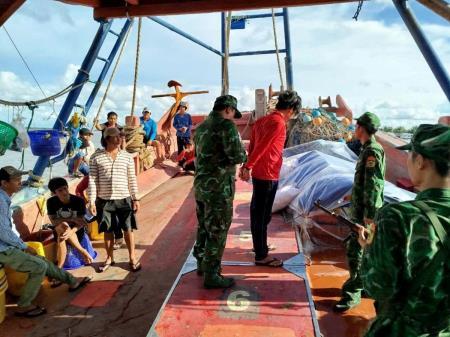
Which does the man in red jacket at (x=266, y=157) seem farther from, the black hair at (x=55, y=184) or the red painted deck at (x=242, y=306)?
the black hair at (x=55, y=184)

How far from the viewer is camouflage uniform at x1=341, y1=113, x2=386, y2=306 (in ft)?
9.70

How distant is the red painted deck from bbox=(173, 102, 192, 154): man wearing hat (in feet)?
18.1

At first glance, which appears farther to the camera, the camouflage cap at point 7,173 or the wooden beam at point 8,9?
the camouflage cap at point 7,173

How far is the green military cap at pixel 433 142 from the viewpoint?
4.12ft

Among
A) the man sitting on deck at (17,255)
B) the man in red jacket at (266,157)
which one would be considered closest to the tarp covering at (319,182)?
the man in red jacket at (266,157)

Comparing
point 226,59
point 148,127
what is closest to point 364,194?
point 148,127

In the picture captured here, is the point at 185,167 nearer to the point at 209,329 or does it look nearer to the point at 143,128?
the point at 143,128

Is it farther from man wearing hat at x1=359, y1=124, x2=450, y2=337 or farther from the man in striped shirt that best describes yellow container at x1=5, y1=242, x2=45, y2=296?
man wearing hat at x1=359, y1=124, x2=450, y2=337

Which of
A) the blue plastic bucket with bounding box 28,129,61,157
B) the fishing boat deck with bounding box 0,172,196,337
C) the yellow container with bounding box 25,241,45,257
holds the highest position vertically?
the blue plastic bucket with bounding box 28,129,61,157

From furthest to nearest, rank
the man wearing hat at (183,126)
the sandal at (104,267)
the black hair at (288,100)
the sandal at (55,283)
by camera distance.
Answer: the man wearing hat at (183,126)
the sandal at (104,267)
the sandal at (55,283)
the black hair at (288,100)

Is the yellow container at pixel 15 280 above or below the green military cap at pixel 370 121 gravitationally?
below

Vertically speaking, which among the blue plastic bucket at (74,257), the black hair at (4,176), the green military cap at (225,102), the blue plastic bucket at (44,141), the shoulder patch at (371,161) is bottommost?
the blue plastic bucket at (74,257)

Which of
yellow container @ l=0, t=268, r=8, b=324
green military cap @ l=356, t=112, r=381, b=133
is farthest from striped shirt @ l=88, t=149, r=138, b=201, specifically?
green military cap @ l=356, t=112, r=381, b=133

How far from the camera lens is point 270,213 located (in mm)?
3584
